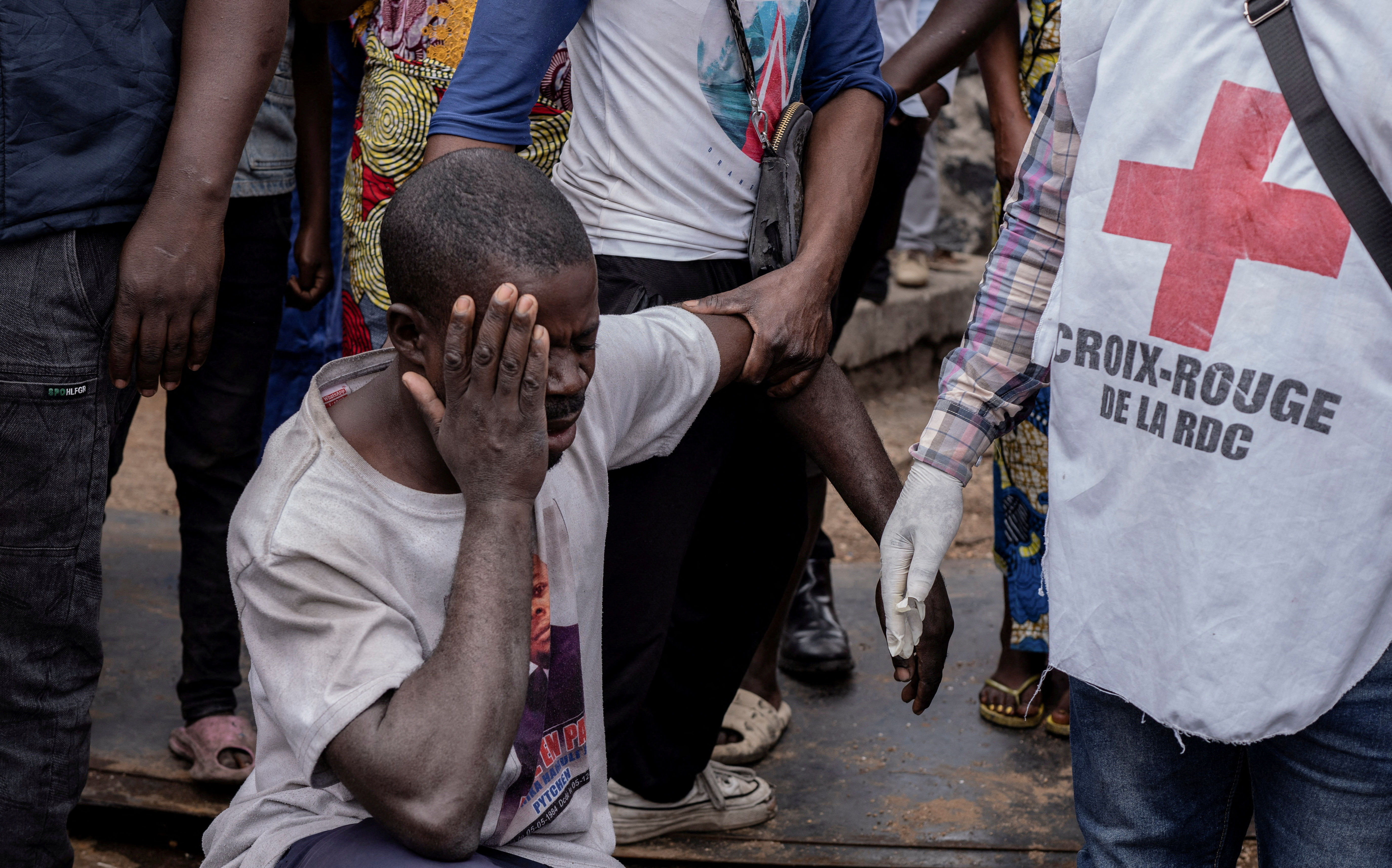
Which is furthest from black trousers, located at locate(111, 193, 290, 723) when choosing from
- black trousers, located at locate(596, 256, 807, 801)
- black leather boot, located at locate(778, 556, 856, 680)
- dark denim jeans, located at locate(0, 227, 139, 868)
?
black leather boot, located at locate(778, 556, 856, 680)

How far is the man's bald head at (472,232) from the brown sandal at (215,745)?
4.88 feet

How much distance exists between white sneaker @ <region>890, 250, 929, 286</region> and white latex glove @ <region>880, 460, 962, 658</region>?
4.77 metres

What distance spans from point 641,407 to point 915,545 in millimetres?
432

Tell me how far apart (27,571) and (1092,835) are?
4.92 feet

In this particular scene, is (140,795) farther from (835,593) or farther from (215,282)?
(835,593)

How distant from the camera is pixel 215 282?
6.30 ft

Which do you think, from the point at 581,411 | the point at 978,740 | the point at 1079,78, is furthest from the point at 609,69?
the point at 978,740

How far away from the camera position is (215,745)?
2611mm

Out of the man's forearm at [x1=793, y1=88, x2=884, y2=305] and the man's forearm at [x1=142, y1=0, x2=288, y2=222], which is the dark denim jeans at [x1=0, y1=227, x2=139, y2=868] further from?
the man's forearm at [x1=793, y1=88, x2=884, y2=305]

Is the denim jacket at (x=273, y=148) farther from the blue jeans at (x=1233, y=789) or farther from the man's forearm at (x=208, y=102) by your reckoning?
the blue jeans at (x=1233, y=789)

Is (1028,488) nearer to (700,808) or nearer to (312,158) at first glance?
(700,808)

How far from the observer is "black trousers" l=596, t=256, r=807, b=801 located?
195 centimetres

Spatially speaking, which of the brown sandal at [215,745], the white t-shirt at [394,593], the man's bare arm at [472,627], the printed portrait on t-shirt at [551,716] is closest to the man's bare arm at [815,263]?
the white t-shirt at [394,593]

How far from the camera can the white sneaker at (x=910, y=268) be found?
638cm
